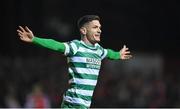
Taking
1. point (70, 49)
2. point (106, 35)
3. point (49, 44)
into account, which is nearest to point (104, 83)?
point (106, 35)

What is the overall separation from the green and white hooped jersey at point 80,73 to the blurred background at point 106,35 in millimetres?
8870

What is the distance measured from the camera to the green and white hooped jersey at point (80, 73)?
325 inches

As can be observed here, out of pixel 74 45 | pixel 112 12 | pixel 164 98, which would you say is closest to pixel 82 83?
pixel 74 45

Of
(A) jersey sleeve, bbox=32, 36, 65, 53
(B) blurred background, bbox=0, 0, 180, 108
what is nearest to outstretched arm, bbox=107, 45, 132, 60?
(A) jersey sleeve, bbox=32, 36, 65, 53

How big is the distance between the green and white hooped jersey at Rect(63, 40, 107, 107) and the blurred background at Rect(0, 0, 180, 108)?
887 centimetres

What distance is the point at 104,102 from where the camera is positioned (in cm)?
1667

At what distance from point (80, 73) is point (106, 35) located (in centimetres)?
1034

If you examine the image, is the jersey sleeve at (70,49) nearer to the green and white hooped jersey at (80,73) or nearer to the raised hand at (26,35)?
the green and white hooped jersey at (80,73)

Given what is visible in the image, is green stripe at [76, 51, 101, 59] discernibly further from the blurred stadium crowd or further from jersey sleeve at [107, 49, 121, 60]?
the blurred stadium crowd

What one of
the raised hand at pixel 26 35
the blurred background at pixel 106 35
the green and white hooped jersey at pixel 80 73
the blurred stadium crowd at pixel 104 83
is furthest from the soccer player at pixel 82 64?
the blurred background at pixel 106 35

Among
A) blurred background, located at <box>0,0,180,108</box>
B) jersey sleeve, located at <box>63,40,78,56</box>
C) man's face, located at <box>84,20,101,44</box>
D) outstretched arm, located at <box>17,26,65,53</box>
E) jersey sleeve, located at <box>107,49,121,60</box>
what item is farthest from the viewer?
blurred background, located at <box>0,0,180,108</box>

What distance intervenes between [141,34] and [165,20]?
663 millimetres

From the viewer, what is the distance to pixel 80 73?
8.26 m

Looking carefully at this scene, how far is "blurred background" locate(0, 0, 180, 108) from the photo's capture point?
58.7 ft
